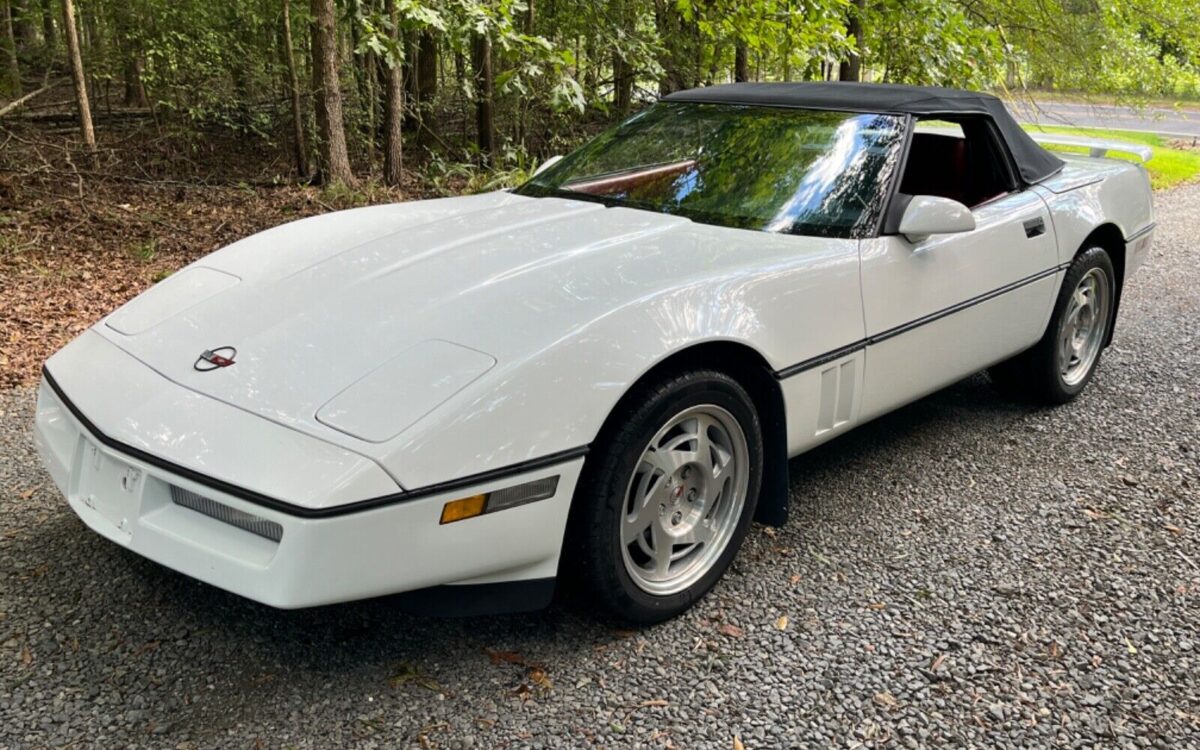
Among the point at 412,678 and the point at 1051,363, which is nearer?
the point at 412,678

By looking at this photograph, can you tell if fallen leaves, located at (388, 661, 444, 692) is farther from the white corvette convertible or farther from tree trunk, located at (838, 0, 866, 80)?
tree trunk, located at (838, 0, 866, 80)

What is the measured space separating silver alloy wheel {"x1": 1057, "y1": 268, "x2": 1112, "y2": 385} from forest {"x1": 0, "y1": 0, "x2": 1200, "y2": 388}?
390cm

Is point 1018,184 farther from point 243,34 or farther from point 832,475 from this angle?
point 243,34

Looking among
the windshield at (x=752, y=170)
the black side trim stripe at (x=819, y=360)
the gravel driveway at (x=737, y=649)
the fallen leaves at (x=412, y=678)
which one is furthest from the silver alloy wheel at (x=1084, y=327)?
the fallen leaves at (x=412, y=678)

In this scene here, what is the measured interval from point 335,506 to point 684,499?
1.08m

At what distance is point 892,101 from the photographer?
3.56 meters

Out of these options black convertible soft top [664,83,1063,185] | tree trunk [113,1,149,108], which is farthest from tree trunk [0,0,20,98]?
black convertible soft top [664,83,1063,185]

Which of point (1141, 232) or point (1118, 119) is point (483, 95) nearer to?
point (1141, 232)

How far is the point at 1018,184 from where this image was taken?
13.1ft

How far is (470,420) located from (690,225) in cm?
129

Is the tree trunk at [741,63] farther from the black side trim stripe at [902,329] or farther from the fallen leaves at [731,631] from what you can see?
the fallen leaves at [731,631]

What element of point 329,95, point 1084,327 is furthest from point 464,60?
point 1084,327

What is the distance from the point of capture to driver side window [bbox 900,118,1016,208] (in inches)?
157

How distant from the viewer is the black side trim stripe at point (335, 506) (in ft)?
6.59
